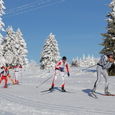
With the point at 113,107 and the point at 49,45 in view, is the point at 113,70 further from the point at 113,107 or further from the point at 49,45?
the point at 49,45

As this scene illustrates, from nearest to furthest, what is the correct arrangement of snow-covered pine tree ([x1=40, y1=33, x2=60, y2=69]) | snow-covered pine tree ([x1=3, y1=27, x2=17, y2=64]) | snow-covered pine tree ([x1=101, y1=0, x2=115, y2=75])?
snow-covered pine tree ([x1=101, y1=0, x2=115, y2=75]) → snow-covered pine tree ([x1=3, y1=27, x2=17, y2=64]) → snow-covered pine tree ([x1=40, y1=33, x2=60, y2=69])

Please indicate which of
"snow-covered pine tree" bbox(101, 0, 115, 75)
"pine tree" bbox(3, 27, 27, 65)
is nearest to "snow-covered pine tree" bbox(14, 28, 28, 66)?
"pine tree" bbox(3, 27, 27, 65)

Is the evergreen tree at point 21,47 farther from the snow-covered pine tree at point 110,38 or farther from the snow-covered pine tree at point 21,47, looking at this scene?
the snow-covered pine tree at point 110,38

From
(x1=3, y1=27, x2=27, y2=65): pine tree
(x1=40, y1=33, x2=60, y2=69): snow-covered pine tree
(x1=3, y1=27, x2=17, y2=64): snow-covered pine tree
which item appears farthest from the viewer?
(x1=40, y1=33, x2=60, y2=69): snow-covered pine tree

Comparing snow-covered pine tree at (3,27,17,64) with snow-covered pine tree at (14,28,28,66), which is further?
snow-covered pine tree at (14,28,28,66)

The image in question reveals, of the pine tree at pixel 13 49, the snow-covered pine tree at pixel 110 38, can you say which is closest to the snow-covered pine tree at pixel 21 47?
the pine tree at pixel 13 49

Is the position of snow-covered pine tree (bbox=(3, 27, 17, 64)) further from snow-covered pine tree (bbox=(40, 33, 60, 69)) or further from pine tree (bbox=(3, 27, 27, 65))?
snow-covered pine tree (bbox=(40, 33, 60, 69))

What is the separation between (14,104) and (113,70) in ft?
83.0

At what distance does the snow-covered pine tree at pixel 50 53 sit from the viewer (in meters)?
72.2

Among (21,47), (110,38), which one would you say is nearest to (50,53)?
(21,47)

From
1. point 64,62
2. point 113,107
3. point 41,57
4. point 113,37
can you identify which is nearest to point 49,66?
point 41,57

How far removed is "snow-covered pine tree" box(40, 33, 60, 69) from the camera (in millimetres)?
72250

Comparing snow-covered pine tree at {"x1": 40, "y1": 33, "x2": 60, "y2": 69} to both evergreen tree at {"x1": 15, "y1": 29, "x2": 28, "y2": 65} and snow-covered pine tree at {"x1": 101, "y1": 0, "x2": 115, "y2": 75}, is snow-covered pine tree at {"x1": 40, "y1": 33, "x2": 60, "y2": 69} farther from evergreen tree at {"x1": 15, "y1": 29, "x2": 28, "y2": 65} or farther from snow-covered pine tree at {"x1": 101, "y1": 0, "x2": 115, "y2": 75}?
snow-covered pine tree at {"x1": 101, "y1": 0, "x2": 115, "y2": 75}

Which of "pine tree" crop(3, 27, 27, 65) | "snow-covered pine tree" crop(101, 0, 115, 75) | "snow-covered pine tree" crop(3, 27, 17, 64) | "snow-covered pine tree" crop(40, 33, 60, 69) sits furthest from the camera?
"snow-covered pine tree" crop(40, 33, 60, 69)
